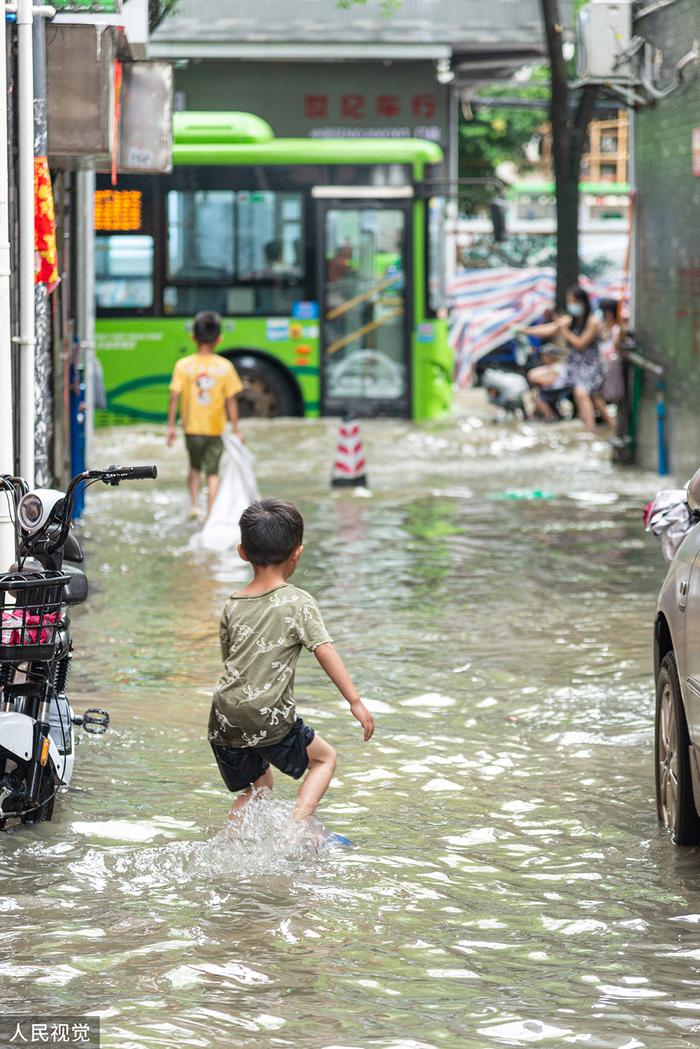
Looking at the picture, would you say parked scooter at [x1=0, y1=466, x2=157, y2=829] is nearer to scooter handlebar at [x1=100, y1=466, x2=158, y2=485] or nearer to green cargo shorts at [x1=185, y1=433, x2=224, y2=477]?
scooter handlebar at [x1=100, y1=466, x2=158, y2=485]

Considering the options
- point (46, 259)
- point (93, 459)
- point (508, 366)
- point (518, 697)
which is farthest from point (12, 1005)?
point (508, 366)

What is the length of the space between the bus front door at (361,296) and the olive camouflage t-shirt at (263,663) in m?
17.1

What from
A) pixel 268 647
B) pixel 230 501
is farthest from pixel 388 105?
pixel 268 647

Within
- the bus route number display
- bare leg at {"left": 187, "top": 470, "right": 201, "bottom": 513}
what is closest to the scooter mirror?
bare leg at {"left": 187, "top": 470, "right": 201, "bottom": 513}

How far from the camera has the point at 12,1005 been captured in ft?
15.6

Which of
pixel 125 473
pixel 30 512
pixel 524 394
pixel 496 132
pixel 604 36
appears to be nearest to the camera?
pixel 125 473

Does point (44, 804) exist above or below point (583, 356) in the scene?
below

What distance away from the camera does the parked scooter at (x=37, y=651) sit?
6273 millimetres

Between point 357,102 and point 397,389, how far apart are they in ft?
36.7

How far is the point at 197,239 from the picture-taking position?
23000 millimetres

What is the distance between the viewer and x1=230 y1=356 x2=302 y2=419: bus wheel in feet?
75.2

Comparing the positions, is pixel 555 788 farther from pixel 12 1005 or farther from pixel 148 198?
pixel 148 198

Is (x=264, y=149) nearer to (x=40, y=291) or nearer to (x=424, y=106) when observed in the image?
(x=424, y=106)

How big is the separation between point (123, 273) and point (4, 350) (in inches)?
596
